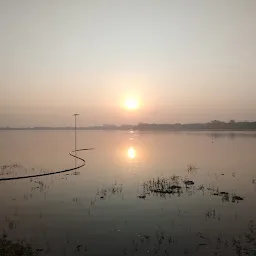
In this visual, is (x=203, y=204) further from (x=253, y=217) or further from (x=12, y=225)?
(x=12, y=225)

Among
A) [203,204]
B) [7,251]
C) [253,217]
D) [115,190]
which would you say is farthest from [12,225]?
[253,217]

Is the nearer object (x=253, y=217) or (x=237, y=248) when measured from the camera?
(x=237, y=248)

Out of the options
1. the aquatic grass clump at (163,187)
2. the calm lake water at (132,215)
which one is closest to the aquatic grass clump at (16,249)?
the calm lake water at (132,215)

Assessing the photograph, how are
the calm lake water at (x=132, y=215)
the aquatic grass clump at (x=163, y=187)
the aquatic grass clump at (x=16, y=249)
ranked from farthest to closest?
1. the aquatic grass clump at (x=163, y=187)
2. the calm lake water at (x=132, y=215)
3. the aquatic grass clump at (x=16, y=249)

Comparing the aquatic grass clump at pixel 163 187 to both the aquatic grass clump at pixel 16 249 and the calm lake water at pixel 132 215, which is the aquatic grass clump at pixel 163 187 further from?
the aquatic grass clump at pixel 16 249

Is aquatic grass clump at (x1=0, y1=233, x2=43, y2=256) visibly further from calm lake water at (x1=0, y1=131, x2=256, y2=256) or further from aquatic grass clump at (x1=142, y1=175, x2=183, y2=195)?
aquatic grass clump at (x1=142, y1=175, x2=183, y2=195)

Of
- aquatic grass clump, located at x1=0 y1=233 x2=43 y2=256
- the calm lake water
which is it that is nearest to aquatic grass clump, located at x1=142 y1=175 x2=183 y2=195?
the calm lake water

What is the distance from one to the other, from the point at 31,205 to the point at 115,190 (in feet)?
26.9

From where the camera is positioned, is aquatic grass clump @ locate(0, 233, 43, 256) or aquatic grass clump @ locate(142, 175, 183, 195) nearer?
aquatic grass clump @ locate(0, 233, 43, 256)

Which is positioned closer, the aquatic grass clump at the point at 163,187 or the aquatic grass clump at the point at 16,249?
the aquatic grass clump at the point at 16,249

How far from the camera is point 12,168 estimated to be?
43062 millimetres

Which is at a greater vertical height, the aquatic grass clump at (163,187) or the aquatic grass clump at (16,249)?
the aquatic grass clump at (16,249)

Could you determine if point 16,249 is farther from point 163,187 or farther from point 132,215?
point 163,187

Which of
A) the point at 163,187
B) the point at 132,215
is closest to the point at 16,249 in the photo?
the point at 132,215
